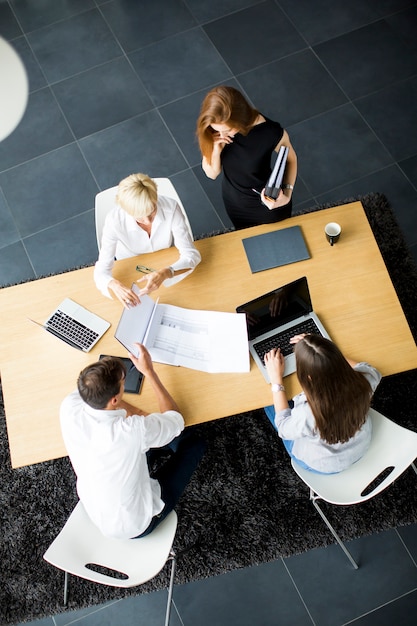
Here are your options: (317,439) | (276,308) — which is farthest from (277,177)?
(317,439)

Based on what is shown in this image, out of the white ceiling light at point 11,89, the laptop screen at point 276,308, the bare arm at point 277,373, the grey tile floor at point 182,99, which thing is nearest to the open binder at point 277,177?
the laptop screen at point 276,308

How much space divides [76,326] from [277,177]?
1115mm

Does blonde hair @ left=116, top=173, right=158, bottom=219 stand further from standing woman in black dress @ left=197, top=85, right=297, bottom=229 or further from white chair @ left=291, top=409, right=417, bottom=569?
white chair @ left=291, top=409, right=417, bottom=569

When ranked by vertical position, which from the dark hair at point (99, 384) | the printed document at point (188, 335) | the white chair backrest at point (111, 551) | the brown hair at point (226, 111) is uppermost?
the brown hair at point (226, 111)

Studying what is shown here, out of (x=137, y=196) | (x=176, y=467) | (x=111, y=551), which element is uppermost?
(x=137, y=196)

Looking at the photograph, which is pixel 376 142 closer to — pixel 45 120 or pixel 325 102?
pixel 325 102

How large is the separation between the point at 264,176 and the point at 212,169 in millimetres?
257

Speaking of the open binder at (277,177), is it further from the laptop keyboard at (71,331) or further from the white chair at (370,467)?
the white chair at (370,467)

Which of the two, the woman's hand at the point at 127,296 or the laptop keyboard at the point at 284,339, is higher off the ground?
the woman's hand at the point at 127,296

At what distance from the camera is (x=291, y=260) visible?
2588 mm

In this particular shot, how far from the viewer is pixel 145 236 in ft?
8.46

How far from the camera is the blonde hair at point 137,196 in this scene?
2354 millimetres

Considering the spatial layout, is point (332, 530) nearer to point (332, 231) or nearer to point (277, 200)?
point (332, 231)

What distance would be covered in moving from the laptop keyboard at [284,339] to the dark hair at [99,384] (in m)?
0.62
